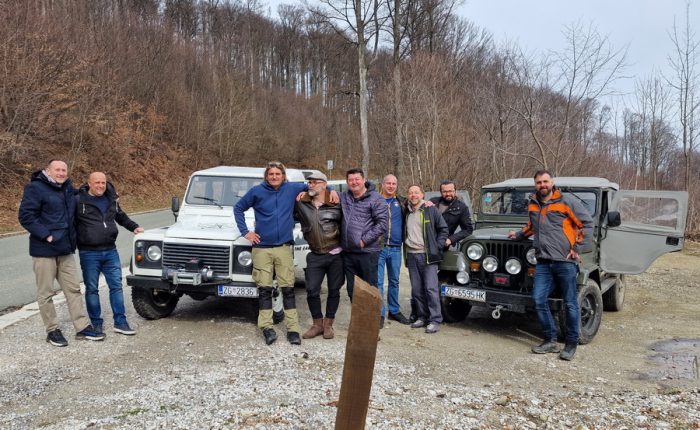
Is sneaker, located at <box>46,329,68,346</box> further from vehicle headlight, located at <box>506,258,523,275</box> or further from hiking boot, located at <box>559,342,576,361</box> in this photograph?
hiking boot, located at <box>559,342,576,361</box>

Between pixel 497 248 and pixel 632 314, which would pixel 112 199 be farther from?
pixel 632 314

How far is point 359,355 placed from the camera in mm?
2088

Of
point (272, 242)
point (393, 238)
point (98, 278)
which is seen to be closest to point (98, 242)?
point (98, 278)

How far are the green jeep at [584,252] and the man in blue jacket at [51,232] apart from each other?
4057 mm

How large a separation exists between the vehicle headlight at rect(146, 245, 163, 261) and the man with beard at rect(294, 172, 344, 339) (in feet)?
5.59

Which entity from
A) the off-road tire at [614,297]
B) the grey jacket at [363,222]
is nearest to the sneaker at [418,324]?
the grey jacket at [363,222]

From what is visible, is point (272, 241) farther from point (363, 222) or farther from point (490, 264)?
point (490, 264)

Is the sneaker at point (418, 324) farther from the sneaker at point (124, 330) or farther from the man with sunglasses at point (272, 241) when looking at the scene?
the sneaker at point (124, 330)

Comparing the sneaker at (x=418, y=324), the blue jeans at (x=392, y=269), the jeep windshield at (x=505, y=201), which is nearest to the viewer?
the sneaker at (x=418, y=324)

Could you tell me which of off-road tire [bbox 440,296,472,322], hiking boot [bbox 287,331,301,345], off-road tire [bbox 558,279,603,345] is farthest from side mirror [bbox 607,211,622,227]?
hiking boot [bbox 287,331,301,345]

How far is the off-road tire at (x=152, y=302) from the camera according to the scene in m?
5.93

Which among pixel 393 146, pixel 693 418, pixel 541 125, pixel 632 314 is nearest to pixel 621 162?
pixel 541 125

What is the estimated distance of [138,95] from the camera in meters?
26.1

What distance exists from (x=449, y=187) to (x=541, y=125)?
9778 mm
